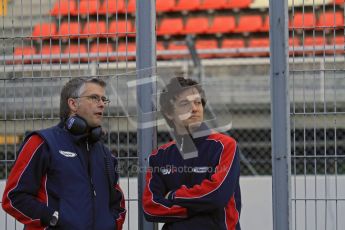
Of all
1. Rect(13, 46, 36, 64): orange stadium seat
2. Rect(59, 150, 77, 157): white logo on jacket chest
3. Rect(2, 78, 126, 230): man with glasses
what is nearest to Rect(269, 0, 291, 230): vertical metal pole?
Rect(2, 78, 126, 230): man with glasses

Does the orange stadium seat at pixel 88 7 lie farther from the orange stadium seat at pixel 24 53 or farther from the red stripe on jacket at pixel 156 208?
the red stripe on jacket at pixel 156 208

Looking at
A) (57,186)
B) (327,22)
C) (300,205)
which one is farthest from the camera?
(327,22)

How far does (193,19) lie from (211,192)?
7712 millimetres

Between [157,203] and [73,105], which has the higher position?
[73,105]

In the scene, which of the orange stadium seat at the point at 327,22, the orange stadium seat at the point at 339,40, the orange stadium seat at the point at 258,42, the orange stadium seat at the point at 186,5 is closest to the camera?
the orange stadium seat at the point at 327,22

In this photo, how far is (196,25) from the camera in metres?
10.3

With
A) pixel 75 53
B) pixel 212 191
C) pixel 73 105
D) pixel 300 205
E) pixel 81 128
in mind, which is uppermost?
pixel 75 53

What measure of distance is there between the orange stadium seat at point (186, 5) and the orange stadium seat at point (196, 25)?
0.17 metres

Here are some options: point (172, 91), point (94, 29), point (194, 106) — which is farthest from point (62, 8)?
point (194, 106)

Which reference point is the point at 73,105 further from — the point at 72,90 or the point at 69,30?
the point at 69,30

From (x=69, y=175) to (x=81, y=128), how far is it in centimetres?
22

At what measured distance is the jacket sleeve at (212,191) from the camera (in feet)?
9.66

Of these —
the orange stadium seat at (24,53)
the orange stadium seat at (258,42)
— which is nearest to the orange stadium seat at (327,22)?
the orange stadium seat at (24,53)

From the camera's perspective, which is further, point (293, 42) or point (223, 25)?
point (223, 25)
